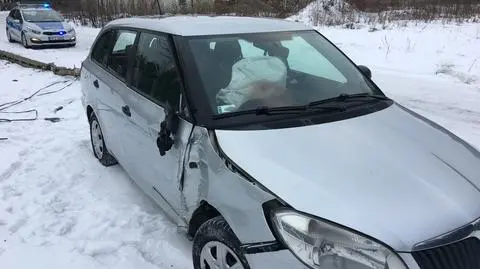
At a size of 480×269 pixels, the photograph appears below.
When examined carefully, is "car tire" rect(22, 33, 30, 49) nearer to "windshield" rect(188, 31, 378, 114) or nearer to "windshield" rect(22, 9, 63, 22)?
"windshield" rect(22, 9, 63, 22)

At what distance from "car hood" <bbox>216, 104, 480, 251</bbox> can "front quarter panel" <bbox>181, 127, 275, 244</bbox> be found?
0.08m

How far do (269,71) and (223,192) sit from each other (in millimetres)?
1112

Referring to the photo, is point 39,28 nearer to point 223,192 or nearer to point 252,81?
point 252,81

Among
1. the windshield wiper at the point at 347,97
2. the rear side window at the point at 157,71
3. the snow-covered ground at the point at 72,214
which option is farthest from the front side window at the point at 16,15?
the windshield wiper at the point at 347,97

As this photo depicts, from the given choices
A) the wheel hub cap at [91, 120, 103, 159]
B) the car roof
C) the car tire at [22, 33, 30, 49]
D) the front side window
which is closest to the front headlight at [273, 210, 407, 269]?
the car roof

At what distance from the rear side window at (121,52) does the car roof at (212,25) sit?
141mm

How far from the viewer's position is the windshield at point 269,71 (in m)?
3.00

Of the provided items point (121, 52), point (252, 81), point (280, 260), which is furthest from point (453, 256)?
point (121, 52)

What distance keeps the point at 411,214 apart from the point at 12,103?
7.54 metres

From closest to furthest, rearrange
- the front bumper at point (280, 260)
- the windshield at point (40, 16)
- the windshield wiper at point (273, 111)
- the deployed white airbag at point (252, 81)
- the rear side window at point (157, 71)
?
the front bumper at point (280, 260), the windshield wiper at point (273, 111), the deployed white airbag at point (252, 81), the rear side window at point (157, 71), the windshield at point (40, 16)

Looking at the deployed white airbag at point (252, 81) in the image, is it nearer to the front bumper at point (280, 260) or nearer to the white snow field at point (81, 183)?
the front bumper at point (280, 260)

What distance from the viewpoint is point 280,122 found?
2.79m

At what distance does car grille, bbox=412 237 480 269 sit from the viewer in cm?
195

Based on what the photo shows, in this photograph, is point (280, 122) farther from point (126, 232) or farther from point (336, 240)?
point (126, 232)
